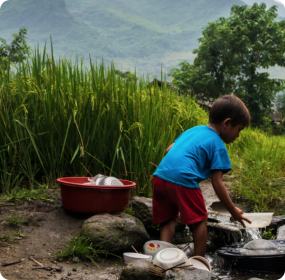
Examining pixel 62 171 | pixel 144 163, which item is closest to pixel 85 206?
pixel 62 171

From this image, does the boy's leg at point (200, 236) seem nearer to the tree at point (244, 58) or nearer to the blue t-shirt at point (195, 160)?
the blue t-shirt at point (195, 160)

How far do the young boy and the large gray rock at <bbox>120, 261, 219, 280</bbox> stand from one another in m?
0.48

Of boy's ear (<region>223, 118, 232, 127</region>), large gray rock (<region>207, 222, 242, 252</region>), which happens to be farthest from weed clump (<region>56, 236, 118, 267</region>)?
boy's ear (<region>223, 118, 232, 127</region>)

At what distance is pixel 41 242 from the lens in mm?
2449

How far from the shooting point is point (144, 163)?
11.3 feet

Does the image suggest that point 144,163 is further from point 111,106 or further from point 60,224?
point 60,224

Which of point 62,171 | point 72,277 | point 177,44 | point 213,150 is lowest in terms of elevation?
point 72,277

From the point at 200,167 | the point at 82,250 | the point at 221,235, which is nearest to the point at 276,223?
the point at 221,235

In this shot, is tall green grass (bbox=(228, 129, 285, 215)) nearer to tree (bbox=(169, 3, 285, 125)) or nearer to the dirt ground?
the dirt ground

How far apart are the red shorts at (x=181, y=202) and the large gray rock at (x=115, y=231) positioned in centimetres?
23

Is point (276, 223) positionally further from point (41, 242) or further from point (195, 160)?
point (41, 242)

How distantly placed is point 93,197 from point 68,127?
0.73m

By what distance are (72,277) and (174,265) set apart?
2.23 ft

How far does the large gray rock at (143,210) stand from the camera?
3.06 m
